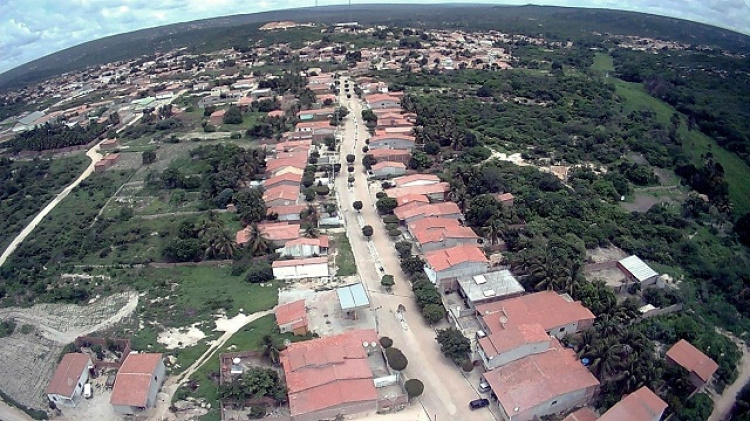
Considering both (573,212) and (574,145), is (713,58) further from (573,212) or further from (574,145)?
(573,212)

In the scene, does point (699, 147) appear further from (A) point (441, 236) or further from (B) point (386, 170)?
(A) point (441, 236)

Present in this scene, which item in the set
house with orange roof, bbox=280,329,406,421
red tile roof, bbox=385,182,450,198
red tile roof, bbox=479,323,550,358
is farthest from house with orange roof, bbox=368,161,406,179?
red tile roof, bbox=479,323,550,358

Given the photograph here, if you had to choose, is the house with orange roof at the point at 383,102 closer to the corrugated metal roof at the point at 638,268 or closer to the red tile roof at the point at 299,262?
the red tile roof at the point at 299,262

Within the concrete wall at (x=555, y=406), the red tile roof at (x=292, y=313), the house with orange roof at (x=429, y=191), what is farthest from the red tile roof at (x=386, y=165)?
the concrete wall at (x=555, y=406)

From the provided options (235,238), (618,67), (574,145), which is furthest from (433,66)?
(235,238)

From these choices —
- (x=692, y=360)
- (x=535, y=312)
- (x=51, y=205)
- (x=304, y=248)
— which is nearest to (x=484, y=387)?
(x=535, y=312)
